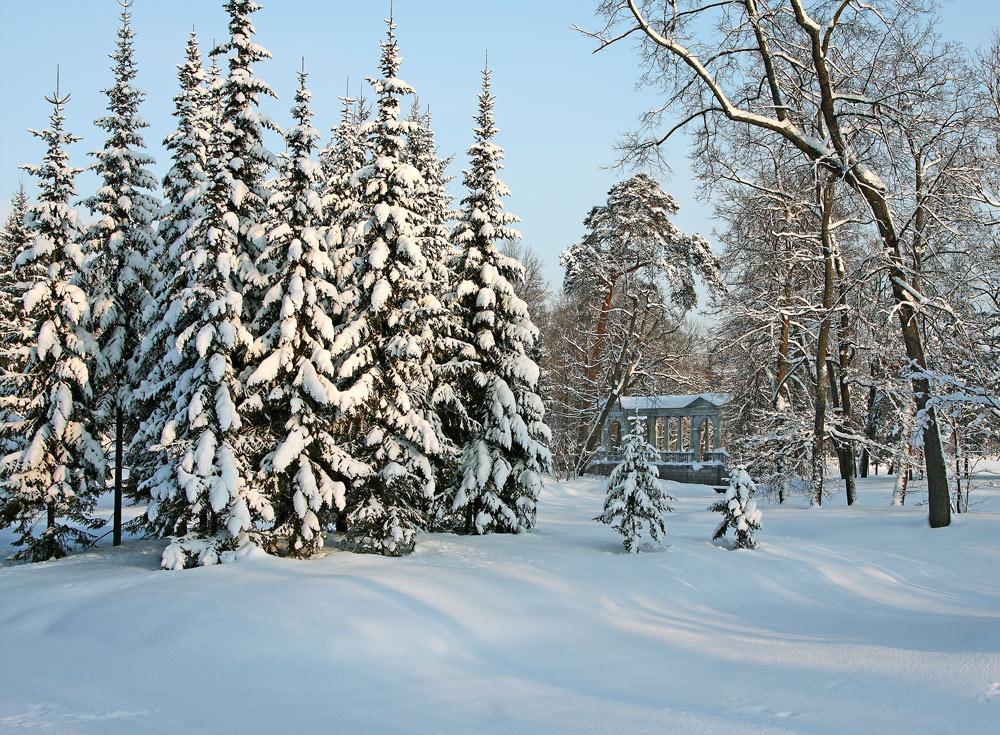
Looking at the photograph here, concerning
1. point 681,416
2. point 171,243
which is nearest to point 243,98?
point 171,243

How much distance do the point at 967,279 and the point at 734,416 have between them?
21549 millimetres

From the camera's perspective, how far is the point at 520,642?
9719 millimetres

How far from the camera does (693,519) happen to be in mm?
23641

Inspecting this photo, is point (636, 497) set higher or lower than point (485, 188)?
lower

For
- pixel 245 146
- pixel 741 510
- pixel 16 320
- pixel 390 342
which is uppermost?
pixel 245 146

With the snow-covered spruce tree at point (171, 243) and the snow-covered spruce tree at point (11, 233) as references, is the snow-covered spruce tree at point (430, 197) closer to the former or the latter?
the snow-covered spruce tree at point (171, 243)

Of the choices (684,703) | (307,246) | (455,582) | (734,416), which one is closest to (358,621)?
(455,582)

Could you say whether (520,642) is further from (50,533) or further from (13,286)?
(13,286)

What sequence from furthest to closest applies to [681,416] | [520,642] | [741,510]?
[681,416]
[741,510]
[520,642]

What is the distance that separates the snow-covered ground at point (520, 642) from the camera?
267 inches

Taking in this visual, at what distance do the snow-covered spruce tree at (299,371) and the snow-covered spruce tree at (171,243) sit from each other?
6.14 ft

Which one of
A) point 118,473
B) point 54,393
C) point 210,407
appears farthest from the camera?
point 118,473

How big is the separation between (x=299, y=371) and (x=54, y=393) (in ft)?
22.4

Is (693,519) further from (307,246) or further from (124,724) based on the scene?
(124,724)
